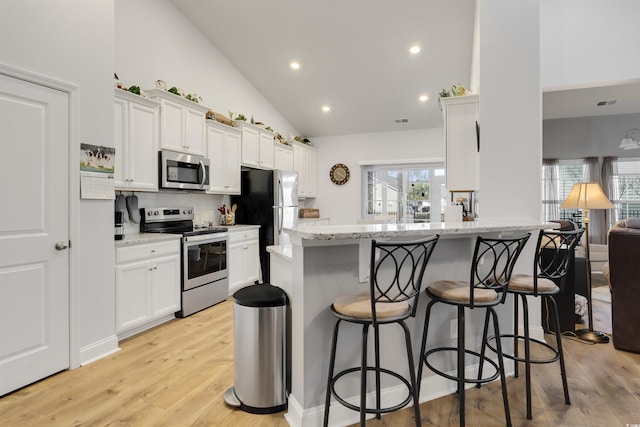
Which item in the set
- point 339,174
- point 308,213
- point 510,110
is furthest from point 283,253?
point 339,174

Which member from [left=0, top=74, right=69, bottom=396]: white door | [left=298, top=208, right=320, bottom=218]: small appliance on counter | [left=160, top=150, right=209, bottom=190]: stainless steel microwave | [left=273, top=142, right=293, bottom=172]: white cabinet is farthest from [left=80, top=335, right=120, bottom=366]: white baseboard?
[left=298, top=208, right=320, bottom=218]: small appliance on counter

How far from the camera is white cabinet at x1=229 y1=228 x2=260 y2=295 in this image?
Result: 451 centimetres

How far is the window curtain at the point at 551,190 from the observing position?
22.9 ft

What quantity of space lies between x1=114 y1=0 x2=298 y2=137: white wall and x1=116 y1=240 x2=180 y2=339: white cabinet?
188 centimetres

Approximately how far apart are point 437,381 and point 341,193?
5.43 m

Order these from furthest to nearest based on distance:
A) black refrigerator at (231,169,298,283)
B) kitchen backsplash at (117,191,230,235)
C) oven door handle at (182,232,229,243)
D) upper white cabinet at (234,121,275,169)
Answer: upper white cabinet at (234,121,275,169) < black refrigerator at (231,169,298,283) < kitchen backsplash at (117,191,230,235) < oven door handle at (182,232,229,243)

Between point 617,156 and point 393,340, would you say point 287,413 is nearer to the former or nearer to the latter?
point 393,340

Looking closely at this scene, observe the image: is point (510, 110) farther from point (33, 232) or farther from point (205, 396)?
point (33, 232)

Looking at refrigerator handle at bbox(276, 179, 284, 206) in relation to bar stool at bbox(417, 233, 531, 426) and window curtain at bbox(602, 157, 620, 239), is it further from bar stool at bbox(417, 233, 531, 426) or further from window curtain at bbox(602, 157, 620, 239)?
window curtain at bbox(602, 157, 620, 239)

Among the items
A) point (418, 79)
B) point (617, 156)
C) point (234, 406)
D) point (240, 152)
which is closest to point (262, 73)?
point (240, 152)

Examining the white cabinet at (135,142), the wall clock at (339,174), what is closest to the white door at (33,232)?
the white cabinet at (135,142)

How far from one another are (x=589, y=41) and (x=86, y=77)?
4.72 m

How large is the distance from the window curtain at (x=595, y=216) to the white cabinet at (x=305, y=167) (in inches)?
211

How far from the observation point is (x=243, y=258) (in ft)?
15.6
